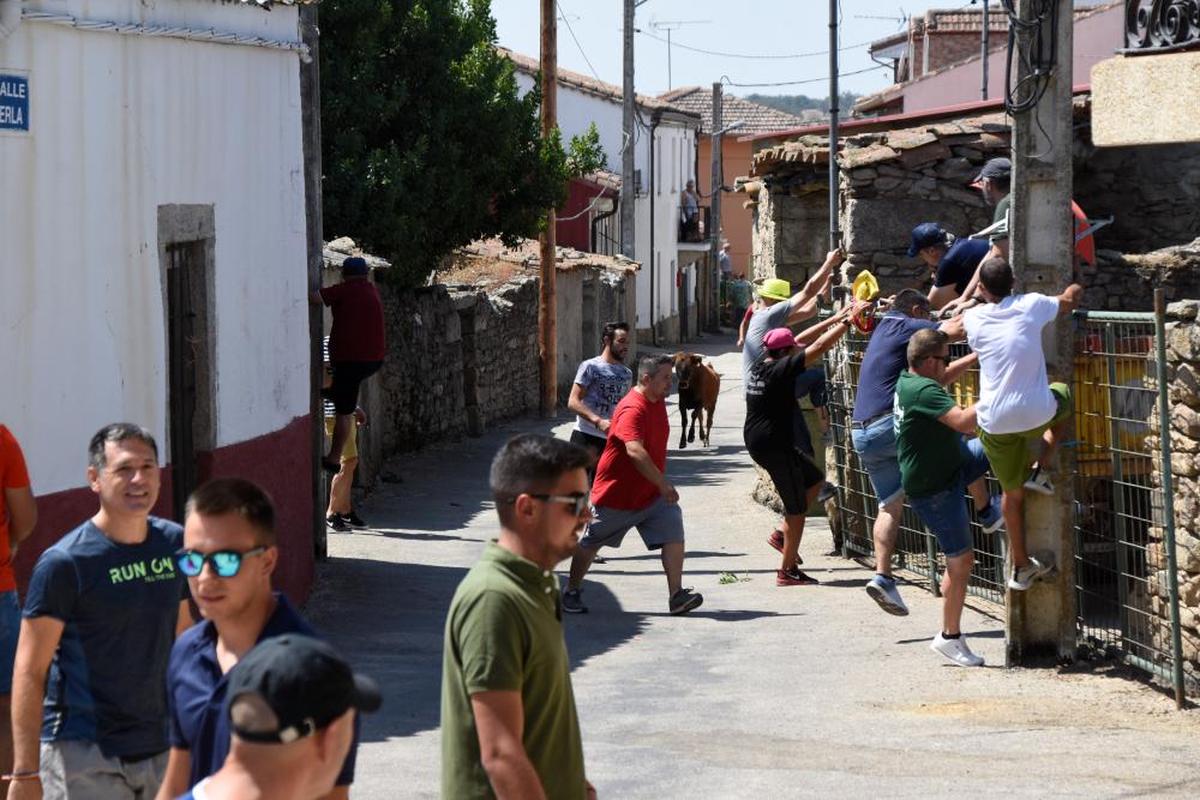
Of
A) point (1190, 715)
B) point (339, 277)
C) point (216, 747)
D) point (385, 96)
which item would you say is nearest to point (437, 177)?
point (385, 96)

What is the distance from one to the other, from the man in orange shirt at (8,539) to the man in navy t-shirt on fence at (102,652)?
1.18m

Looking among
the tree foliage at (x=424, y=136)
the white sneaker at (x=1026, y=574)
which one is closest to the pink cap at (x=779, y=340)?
the white sneaker at (x=1026, y=574)

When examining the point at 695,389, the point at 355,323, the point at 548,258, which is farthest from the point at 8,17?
the point at 548,258

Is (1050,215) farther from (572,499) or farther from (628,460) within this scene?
(572,499)

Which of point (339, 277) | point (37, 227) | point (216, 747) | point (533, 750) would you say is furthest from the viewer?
point (339, 277)

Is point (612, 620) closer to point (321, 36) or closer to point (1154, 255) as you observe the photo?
point (1154, 255)

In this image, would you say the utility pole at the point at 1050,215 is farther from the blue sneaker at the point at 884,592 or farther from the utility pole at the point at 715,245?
the utility pole at the point at 715,245

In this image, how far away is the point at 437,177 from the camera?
68.0 ft

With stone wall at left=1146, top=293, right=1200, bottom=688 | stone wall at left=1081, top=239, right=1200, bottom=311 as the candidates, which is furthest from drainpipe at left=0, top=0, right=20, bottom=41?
stone wall at left=1081, top=239, right=1200, bottom=311

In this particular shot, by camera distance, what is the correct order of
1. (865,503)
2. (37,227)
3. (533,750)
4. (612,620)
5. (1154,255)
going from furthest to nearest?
(1154,255) → (865,503) → (612,620) → (37,227) → (533,750)

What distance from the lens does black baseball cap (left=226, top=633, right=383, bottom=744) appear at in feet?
9.54

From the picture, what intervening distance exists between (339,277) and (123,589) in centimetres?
1135

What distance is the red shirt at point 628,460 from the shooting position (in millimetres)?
11016

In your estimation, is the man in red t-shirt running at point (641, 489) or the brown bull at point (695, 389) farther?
the brown bull at point (695, 389)
